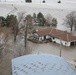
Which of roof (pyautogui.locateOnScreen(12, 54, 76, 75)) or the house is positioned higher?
roof (pyautogui.locateOnScreen(12, 54, 76, 75))

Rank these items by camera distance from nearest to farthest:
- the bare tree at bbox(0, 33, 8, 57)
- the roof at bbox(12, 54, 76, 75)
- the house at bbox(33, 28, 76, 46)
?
the roof at bbox(12, 54, 76, 75) → the bare tree at bbox(0, 33, 8, 57) → the house at bbox(33, 28, 76, 46)

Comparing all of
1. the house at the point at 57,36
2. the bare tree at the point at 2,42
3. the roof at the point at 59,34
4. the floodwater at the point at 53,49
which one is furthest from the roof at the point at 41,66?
the roof at the point at 59,34

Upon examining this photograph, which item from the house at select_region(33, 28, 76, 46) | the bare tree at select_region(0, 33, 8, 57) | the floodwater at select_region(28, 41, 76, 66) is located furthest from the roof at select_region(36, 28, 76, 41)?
the bare tree at select_region(0, 33, 8, 57)

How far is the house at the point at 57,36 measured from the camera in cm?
1513

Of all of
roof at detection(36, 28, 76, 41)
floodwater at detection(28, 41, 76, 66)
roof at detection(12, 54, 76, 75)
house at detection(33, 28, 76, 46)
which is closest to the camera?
roof at detection(12, 54, 76, 75)

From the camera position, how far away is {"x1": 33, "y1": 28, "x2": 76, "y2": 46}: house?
15133 mm

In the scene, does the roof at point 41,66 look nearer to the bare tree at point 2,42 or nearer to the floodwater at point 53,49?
the bare tree at point 2,42

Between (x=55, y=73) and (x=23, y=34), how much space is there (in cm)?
944

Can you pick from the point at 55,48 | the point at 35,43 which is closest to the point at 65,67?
the point at 55,48

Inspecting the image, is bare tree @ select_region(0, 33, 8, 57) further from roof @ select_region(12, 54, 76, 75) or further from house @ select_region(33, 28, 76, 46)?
house @ select_region(33, 28, 76, 46)

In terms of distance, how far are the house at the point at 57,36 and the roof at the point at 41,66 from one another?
22.6ft

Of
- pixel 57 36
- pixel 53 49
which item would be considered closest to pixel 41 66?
pixel 53 49

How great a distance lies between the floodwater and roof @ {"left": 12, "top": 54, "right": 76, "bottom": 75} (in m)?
4.29

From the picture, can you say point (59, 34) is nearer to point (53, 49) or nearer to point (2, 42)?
point (53, 49)
